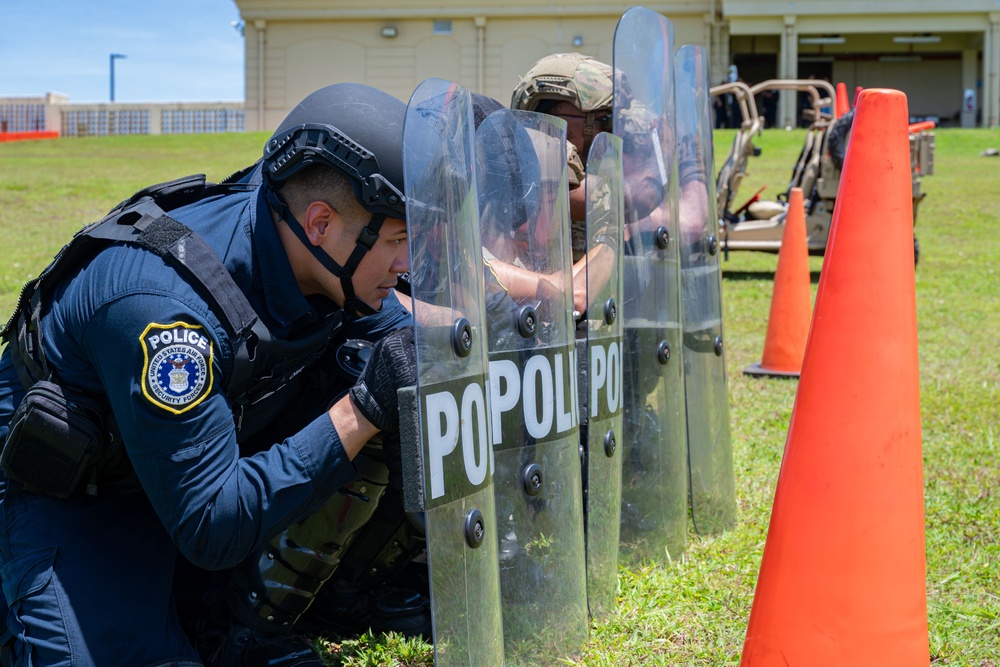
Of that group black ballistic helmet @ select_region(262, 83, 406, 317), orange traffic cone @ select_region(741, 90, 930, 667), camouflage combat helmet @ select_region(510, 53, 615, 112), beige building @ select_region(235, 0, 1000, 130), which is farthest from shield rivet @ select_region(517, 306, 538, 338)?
beige building @ select_region(235, 0, 1000, 130)

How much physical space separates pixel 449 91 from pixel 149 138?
30319 millimetres

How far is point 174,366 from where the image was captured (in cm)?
192

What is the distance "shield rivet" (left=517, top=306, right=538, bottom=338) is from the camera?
94.4 inches

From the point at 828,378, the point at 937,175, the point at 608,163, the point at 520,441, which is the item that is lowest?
the point at 520,441

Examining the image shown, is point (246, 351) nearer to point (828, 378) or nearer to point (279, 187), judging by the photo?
point (279, 187)

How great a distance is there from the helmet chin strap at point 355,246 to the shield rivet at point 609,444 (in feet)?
2.99

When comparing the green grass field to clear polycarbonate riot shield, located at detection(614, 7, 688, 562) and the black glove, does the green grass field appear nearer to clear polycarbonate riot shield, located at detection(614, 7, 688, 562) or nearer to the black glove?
clear polycarbonate riot shield, located at detection(614, 7, 688, 562)

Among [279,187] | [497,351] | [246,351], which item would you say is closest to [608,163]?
[497,351]

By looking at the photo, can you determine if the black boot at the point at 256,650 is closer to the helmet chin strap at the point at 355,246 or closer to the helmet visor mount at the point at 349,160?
the helmet chin strap at the point at 355,246

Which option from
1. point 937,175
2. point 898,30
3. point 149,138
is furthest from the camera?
point 898,30

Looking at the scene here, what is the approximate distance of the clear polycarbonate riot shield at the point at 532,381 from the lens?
238 centimetres

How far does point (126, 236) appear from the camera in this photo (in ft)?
6.89

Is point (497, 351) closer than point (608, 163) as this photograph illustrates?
Yes

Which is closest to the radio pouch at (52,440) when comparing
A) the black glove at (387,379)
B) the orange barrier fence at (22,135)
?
the black glove at (387,379)
